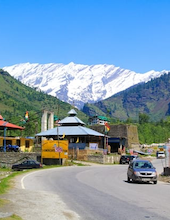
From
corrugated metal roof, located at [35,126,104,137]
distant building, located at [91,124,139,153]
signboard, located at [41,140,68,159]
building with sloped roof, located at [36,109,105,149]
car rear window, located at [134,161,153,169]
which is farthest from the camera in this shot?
distant building, located at [91,124,139,153]

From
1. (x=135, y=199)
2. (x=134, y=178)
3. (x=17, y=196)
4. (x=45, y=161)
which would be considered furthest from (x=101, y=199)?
(x=45, y=161)

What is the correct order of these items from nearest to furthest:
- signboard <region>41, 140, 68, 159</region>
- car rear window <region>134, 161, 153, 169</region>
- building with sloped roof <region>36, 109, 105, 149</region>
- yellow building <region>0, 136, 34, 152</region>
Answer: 1. car rear window <region>134, 161, 153, 169</region>
2. signboard <region>41, 140, 68, 159</region>
3. yellow building <region>0, 136, 34, 152</region>
4. building with sloped roof <region>36, 109, 105, 149</region>

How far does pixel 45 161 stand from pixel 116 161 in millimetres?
20292

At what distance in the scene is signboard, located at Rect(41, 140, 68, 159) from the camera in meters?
53.5

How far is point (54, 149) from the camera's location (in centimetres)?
5369

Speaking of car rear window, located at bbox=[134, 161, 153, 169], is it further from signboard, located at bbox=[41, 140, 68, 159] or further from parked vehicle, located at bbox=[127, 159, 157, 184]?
signboard, located at bbox=[41, 140, 68, 159]

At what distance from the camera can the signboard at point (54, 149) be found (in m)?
53.5

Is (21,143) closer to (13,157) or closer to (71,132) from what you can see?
(71,132)

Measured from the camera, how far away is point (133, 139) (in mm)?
134250

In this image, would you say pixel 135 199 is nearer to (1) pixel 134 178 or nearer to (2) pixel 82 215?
(2) pixel 82 215

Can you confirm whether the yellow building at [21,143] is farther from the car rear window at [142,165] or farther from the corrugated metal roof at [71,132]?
the car rear window at [142,165]

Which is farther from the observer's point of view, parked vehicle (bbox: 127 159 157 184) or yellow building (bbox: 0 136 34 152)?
yellow building (bbox: 0 136 34 152)

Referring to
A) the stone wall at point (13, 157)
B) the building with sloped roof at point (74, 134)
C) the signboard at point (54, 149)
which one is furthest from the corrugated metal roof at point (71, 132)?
the signboard at point (54, 149)

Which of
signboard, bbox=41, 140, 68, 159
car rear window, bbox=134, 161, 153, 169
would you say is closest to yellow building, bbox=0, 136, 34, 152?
signboard, bbox=41, 140, 68, 159
